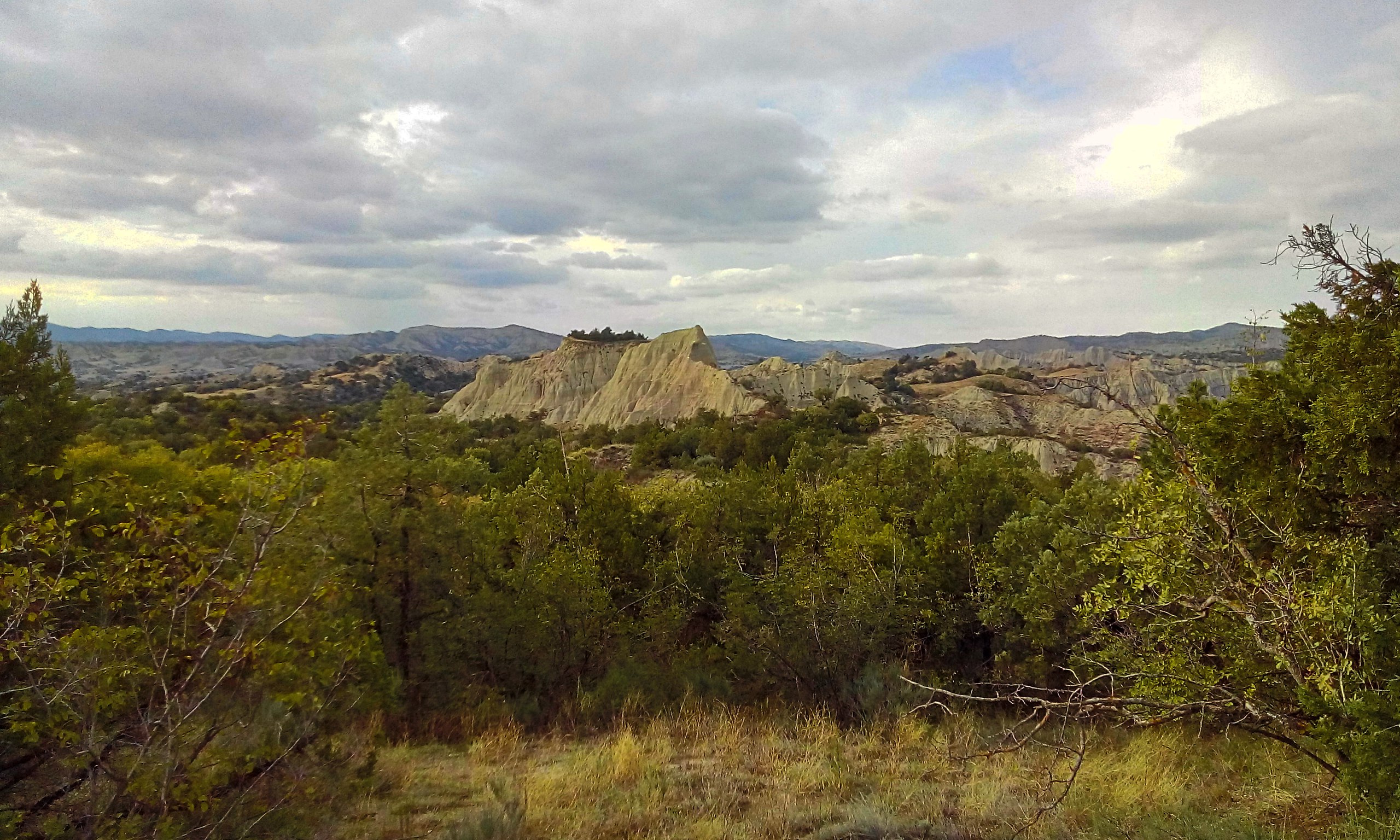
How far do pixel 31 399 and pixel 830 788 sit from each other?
9.26 metres

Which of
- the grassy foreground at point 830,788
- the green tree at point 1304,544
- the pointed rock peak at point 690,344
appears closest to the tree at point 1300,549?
the green tree at point 1304,544

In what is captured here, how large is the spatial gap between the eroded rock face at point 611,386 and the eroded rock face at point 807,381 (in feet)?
13.9

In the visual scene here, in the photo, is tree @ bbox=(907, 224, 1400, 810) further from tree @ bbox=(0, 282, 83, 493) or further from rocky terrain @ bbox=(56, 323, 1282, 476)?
rocky terrain @ bbox=(56, 323, 1282, 476)

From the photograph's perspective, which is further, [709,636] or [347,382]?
[347,382]

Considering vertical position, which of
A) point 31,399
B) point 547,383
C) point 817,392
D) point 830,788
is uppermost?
point 31,399

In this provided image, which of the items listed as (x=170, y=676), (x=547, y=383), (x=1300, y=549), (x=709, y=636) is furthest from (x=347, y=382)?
(x=1300, y=549)

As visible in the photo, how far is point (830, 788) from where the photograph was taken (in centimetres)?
717

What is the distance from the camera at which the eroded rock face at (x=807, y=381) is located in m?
62.9

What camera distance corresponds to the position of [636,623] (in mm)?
12742

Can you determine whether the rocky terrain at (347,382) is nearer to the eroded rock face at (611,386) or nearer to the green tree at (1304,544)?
the eroded rock face at (611,386)

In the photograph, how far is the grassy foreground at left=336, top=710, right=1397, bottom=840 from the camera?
5.89 m

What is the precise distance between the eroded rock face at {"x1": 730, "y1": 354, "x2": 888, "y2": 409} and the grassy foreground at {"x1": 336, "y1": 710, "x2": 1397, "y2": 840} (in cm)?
4985

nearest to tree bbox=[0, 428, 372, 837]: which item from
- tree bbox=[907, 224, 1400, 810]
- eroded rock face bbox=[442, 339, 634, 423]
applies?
tree bbox=[907, 224, 1400, 810]

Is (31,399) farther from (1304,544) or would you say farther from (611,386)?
(611,386)
